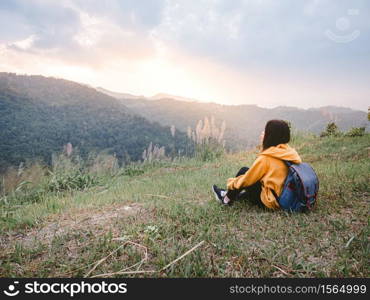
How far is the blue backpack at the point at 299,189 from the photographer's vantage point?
8.08 ft

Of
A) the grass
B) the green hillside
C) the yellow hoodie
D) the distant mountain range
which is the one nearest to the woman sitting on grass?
the yellow hoodie

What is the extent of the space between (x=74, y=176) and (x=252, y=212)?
4.66 meters

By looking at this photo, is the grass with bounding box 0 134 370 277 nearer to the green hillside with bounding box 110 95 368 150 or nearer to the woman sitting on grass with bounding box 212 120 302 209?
the woman sitting on grass with bounding box 212 120 302 209

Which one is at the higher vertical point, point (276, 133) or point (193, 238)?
point (276, 133)

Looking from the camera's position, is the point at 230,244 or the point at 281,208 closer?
the point at 230,244

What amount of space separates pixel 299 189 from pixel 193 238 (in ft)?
3.96

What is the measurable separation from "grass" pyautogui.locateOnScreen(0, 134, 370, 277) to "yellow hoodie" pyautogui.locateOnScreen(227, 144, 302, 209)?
228 millimetres

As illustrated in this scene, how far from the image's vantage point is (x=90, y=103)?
156 feet

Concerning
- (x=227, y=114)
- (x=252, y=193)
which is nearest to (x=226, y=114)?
(x=227, y=114)

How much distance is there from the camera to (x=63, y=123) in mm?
37781

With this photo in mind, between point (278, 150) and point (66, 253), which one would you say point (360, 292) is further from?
point (66, 253)

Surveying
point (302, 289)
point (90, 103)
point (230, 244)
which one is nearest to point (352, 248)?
point (302, 289)

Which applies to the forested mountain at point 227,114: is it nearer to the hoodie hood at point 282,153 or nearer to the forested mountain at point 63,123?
the forested mountain at point 63,123

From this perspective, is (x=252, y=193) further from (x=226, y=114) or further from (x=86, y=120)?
(x=226, y=114)
